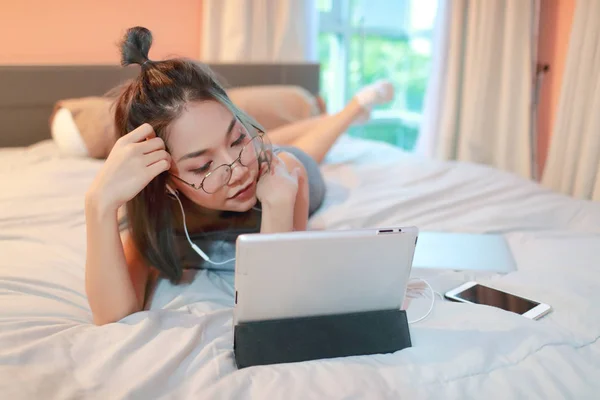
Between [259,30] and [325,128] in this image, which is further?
[259,30]

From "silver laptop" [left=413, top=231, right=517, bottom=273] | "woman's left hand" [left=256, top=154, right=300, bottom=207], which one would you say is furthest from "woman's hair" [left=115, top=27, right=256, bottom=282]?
"silver laptop" [left=413, top=231, right=517, bottom=273]

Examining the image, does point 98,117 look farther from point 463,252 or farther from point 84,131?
point 463,252

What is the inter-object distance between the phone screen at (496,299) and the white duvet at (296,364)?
0.14 feet

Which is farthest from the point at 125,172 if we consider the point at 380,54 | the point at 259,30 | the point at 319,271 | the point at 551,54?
the point at 380,54

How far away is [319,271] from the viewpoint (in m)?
0.80

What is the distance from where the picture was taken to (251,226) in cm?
130

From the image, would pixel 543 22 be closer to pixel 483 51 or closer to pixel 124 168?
pixel 483 51

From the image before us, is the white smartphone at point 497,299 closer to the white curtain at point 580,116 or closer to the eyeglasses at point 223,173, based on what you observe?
the eyeglasses at point 223,173

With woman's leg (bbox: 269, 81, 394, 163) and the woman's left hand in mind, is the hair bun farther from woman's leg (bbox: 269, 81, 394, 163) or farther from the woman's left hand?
woman's leg (bbox: 269, 81, 394, 163)

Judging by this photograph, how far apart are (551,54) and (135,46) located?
2153 millimetres

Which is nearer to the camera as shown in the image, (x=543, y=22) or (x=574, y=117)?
(x=574, y=117)

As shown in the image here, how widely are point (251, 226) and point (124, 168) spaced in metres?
0.42

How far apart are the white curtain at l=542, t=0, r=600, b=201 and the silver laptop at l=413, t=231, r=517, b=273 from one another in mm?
892

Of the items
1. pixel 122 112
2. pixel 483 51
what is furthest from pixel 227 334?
pixel 483 51
